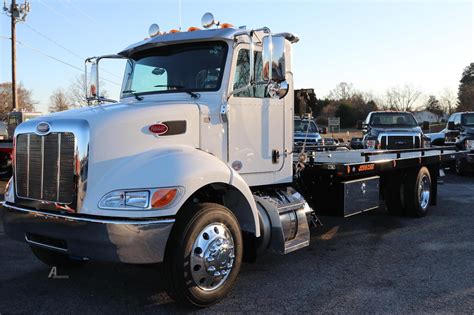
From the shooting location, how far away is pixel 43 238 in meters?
4.11

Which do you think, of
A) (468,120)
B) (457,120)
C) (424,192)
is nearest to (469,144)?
(468,120)

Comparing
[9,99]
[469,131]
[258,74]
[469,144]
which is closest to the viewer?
[258,74]

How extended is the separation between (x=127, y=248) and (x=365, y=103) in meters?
75.7

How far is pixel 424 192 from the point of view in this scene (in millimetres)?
8664

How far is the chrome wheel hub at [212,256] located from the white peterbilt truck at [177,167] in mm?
12

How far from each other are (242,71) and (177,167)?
149cm

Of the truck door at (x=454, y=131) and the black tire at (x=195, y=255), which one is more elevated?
the truck door at (x=454, y=131)

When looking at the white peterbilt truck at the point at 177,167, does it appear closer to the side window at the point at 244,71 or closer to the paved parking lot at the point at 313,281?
the side window at the point at 244,71

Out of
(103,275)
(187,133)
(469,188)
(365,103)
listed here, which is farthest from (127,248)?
(365,103)

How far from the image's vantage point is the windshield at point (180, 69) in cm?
487

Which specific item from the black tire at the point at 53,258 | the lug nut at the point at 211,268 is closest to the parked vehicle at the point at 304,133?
the black tire at the point at 53,258

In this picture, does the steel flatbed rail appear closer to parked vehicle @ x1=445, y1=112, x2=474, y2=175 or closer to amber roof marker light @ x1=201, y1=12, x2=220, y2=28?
amber roof marker light @ x1=201, y1=12, x2=220, y2=28

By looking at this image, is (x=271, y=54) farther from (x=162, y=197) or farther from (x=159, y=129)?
(x=162, y=197)

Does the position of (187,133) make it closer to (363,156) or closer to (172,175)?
(172,175)
